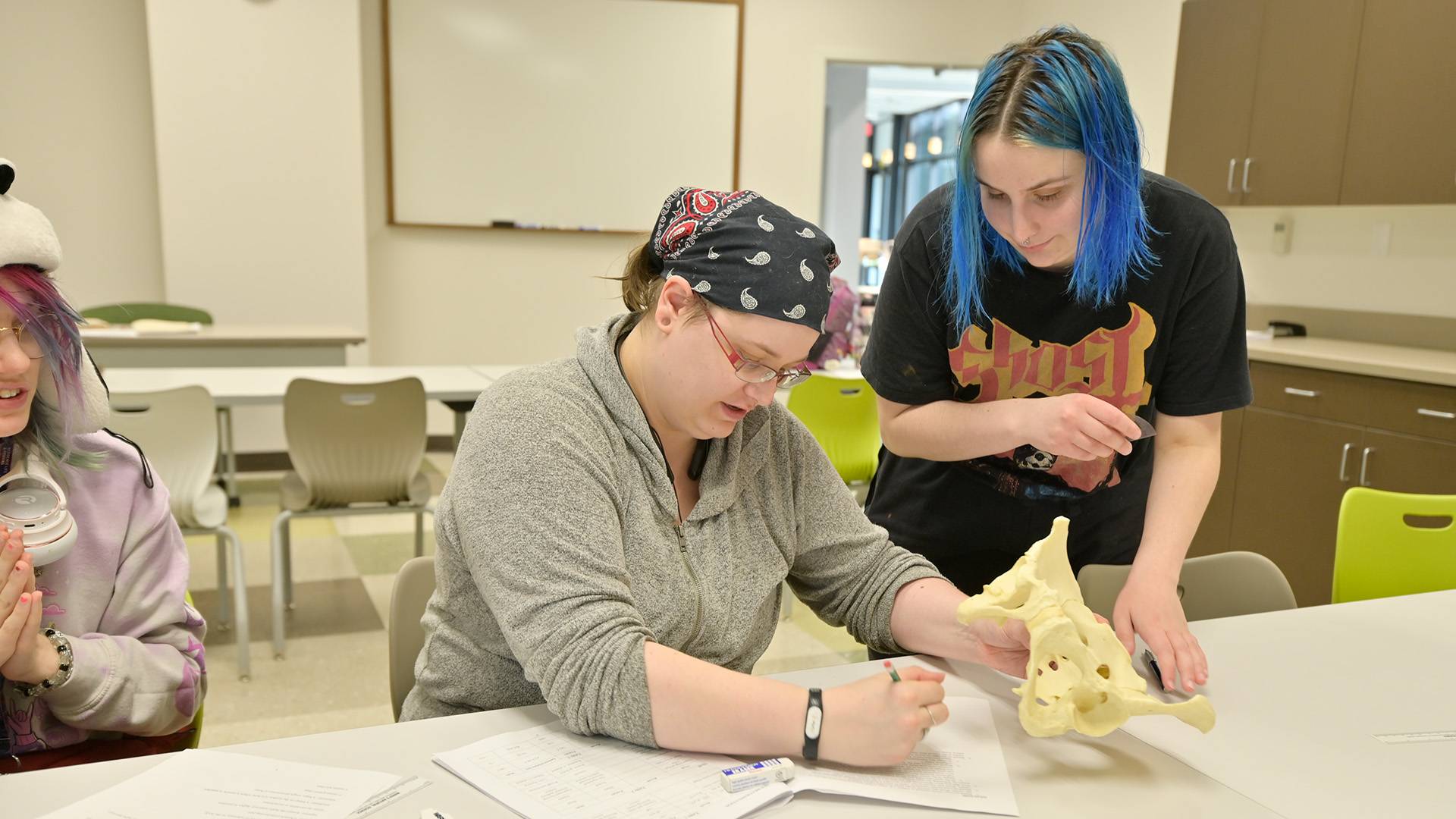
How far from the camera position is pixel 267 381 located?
141 inches

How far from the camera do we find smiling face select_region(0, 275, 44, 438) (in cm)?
119

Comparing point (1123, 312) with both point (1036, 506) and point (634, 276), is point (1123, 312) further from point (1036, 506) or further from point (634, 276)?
point (634, 276)

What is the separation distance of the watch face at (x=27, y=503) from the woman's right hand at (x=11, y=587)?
94 mm

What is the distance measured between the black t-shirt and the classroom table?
32 cm

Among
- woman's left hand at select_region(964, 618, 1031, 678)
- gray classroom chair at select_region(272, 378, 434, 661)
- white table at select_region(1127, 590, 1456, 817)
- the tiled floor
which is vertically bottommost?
the tiled floor

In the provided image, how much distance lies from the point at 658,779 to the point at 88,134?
5794mm

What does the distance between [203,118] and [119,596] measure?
4727mm

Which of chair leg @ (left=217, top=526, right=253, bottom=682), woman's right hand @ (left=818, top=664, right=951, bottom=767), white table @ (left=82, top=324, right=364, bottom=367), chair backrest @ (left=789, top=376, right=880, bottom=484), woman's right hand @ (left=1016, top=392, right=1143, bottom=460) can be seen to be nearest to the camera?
woman's right hand @ (left=818, top=664, right=951, bottom=767)

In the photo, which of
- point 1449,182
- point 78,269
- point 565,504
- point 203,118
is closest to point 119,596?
point 565,504

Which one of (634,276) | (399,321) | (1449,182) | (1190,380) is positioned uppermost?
(1449,182)

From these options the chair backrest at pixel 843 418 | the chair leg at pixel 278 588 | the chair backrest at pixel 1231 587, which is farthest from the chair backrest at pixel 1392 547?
the chair leg at pixel 278 588

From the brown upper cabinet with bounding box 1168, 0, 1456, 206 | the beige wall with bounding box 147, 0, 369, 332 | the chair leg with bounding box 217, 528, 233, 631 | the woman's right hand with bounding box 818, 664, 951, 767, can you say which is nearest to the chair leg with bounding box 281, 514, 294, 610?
the chair leg with bounding box 217, 528, 233, 631

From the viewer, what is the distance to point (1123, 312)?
4.97 feet

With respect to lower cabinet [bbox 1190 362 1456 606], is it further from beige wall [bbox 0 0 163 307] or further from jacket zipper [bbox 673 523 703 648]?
beige wall [bbox 0 0 163 307]
